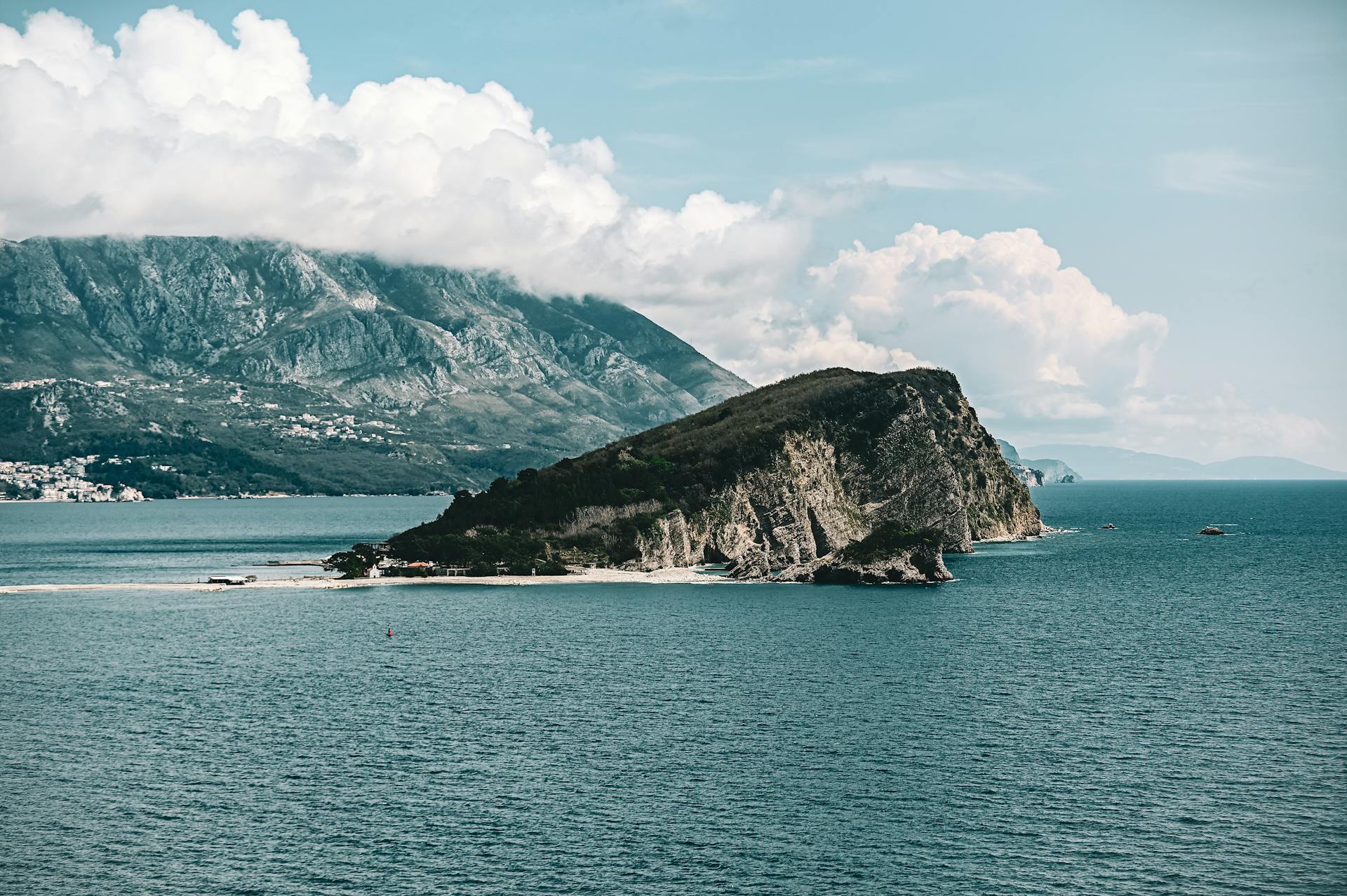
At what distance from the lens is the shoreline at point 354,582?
7175 inches

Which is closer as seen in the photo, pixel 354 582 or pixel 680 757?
pixel 680 757

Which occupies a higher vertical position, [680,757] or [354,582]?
[354,582]

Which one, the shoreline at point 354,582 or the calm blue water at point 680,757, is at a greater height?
the shoreline at point 354,582

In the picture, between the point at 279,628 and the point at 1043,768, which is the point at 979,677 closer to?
the point at 1043,768

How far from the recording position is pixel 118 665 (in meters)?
114

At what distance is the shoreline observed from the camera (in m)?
182

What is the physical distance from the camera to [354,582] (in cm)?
19288

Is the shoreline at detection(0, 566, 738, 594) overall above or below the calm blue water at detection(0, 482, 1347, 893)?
above

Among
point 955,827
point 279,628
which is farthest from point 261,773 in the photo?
point 279,628

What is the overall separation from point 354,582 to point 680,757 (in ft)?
410

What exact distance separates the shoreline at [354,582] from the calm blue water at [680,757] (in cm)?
4425

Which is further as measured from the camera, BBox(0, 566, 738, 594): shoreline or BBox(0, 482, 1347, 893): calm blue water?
BBox(0, 566, 738, 594): shoreline

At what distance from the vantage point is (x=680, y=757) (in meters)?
78.8

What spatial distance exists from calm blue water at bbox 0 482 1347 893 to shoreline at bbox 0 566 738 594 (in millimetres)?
44255
